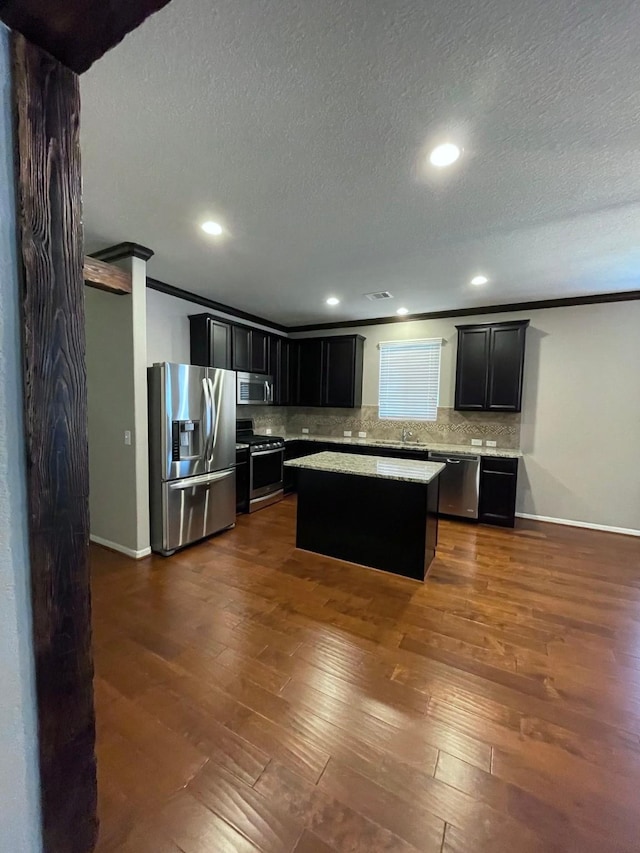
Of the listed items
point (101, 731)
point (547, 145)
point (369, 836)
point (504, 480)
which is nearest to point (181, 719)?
point (101, 731)

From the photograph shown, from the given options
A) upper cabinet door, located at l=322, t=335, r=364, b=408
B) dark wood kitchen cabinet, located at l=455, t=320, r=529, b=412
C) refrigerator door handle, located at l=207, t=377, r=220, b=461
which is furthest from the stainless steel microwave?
dark wood kitchen cabinet, located at l=455, t=320, r=529, b=412

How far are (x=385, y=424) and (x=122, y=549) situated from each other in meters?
3.81

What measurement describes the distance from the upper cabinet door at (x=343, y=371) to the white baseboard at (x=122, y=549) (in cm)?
336

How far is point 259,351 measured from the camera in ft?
17.0

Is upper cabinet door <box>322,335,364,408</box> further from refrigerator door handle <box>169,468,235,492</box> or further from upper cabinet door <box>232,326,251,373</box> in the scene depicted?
refrigerator door handle <box>169,468,235,492</box>

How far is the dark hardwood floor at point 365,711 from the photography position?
1241 millimetres

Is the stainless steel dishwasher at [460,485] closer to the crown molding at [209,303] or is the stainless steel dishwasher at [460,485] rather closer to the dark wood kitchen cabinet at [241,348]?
the dark wood kitchen cabinet at [241,348]

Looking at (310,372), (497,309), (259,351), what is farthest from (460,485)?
(259,351)

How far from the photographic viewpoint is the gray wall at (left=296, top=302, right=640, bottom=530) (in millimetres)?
4062

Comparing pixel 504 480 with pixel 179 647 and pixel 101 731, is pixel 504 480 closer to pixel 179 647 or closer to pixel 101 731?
pixel 179 647

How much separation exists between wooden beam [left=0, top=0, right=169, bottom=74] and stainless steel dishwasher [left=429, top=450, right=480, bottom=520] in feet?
14.4

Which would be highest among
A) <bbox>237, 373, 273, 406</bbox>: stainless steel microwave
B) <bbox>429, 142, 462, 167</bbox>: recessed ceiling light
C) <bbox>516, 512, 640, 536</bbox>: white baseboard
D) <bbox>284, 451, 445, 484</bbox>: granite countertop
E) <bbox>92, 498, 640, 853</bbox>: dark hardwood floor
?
<bbox>429, 142, 462, 167</bbox>: recessed ceiling light

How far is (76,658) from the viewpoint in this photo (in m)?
0.81

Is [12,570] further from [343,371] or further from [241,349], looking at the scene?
[343,371]
